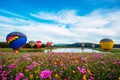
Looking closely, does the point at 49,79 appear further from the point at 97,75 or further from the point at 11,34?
the point at 11,34

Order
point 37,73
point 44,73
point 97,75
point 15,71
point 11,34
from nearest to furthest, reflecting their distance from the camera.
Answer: point 44,73
point 37,73
point 97,75
point 15,71
point 11,34

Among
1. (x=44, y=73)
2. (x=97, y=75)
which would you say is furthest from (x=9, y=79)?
(x=97, y=75)

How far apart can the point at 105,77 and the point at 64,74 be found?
43.2 inches

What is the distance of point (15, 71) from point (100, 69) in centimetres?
252

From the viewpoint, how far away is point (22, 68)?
6566mm

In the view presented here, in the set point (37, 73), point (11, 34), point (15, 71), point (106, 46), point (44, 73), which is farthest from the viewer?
point (106, 46)

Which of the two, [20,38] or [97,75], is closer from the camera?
[97,75]

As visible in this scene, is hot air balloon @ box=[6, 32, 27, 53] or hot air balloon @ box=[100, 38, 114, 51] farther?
hot air balloon @ box=[100, 38, 114, 51]

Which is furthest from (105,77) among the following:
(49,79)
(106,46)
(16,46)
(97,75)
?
(106,46)

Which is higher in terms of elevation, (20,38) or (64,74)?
(20,38)

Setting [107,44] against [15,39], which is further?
[107,44]

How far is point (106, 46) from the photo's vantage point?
4994cm

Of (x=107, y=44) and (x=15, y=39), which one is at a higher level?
(x=15, y=39)

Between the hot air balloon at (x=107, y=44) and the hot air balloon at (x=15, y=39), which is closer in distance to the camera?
the hot air balloon at (x=15, y=39)
